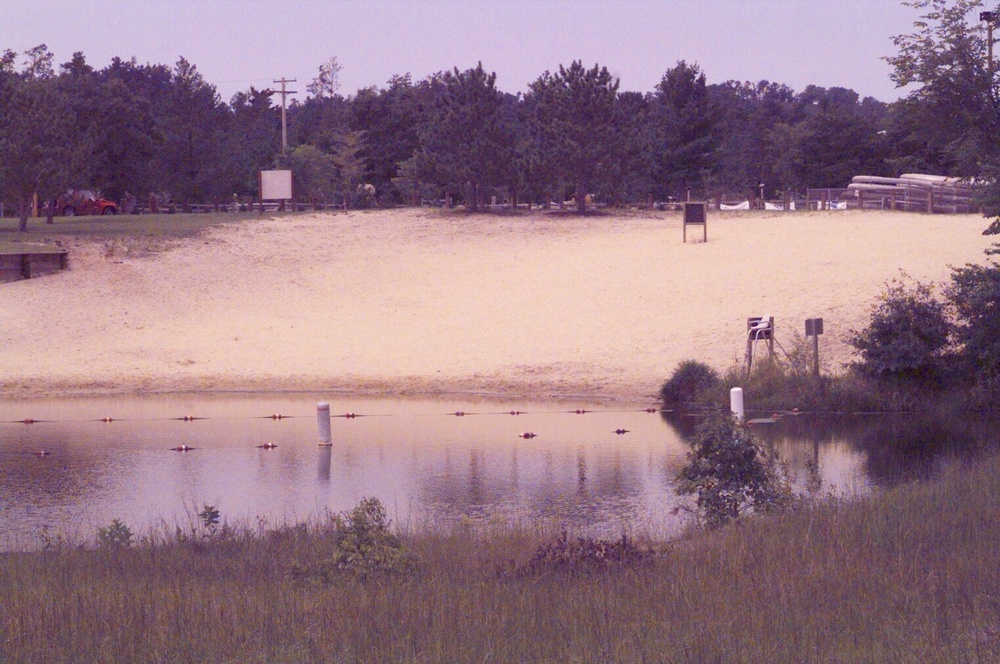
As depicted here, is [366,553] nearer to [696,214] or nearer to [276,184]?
[696,214]

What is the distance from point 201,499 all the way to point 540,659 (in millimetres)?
10913

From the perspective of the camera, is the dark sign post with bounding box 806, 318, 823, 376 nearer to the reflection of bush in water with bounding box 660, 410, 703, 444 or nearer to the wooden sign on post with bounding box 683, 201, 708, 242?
the reflection of bush in water with bounding box 660, 410, 703, 444

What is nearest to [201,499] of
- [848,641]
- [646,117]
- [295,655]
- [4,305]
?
[295,655]

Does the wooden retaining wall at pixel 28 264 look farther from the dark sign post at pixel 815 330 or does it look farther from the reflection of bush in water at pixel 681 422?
the dark sign post at pixel 815 330

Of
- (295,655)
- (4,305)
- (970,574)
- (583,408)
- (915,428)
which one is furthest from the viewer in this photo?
(4,305)

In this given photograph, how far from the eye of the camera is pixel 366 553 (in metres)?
9.41

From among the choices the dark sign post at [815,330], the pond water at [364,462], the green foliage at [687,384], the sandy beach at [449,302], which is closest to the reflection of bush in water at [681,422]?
the pond water at [364,462]

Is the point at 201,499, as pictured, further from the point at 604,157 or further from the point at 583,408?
the point at 604,157

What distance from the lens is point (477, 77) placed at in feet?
175

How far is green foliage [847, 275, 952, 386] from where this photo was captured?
2486 centimetres

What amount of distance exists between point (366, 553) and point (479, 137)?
4498 cm

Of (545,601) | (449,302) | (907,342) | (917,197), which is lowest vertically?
(545,601)

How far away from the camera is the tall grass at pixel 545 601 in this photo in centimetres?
629

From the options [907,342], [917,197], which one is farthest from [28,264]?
[917,197]
